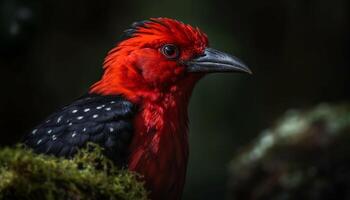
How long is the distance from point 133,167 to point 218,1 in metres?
6.10

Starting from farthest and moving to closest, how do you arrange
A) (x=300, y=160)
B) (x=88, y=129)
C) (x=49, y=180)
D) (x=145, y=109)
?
(x=300, y=160), (x=145, y=109), (x=88, y=129), (x=49, y=180)

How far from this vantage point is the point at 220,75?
1060cm

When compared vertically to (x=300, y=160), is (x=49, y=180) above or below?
below

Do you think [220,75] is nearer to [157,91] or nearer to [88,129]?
[157,91]

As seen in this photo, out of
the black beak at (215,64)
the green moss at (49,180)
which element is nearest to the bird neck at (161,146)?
the black beak at (215,64)

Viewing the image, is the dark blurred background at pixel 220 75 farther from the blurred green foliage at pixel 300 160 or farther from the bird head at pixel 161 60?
the bird head at pixel 161 60

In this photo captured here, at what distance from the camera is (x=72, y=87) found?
10156 millimetres

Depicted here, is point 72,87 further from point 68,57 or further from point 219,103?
point 219,103

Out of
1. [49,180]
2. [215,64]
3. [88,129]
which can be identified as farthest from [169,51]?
[49,180]

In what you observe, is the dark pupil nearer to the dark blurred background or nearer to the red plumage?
the red plumage

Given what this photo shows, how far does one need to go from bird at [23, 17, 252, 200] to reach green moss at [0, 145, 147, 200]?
136cm

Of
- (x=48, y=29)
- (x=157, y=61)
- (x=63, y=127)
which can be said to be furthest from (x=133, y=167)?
(x=48, y=29)

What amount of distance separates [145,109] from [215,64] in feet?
2.46

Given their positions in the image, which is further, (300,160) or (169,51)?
(300,160)
